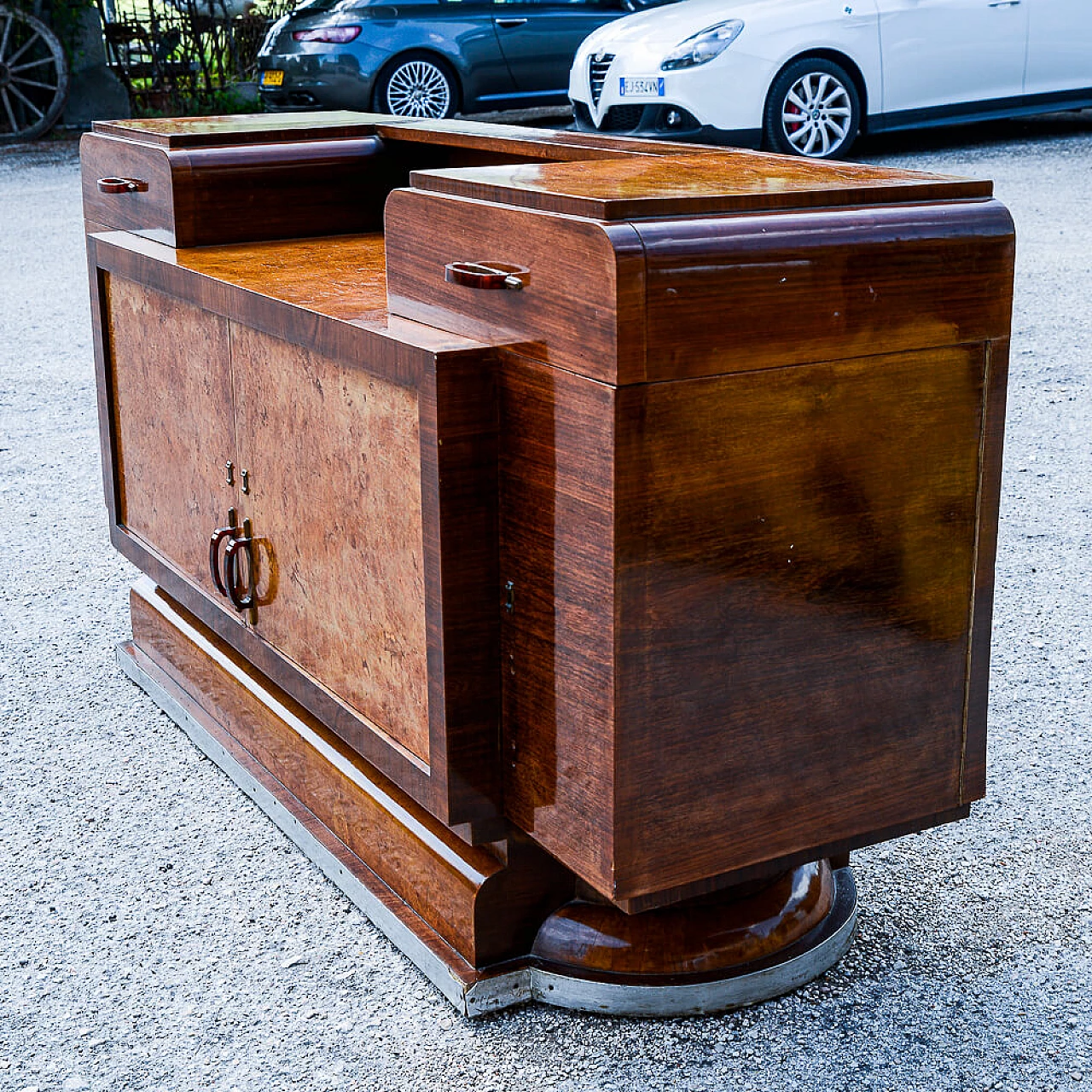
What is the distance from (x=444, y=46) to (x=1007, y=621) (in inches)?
290

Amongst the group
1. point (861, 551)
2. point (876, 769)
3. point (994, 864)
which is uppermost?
point (861, 551)

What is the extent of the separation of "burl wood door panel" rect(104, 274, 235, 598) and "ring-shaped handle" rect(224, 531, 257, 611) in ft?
0.25

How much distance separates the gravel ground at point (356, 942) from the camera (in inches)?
69.6

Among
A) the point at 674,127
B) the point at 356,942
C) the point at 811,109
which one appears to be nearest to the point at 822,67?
the point at 811,109

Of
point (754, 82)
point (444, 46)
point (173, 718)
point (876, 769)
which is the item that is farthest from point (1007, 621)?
point (444, 46)

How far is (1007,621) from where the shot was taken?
309 cm

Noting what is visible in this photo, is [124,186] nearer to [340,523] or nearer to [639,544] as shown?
[340,523]

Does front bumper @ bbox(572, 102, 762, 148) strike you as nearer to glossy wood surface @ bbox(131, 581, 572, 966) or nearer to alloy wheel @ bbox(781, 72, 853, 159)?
alloy wheel @ bbox(781, 72, 853, 159)

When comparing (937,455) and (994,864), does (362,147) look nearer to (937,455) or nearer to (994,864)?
(937,455)

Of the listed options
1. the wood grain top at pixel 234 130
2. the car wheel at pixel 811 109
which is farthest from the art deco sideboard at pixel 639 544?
the car wheel at pixel 811 109

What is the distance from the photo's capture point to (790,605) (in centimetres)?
160

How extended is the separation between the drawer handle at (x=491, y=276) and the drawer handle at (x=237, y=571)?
726mm

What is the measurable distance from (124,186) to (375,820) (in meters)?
1.26

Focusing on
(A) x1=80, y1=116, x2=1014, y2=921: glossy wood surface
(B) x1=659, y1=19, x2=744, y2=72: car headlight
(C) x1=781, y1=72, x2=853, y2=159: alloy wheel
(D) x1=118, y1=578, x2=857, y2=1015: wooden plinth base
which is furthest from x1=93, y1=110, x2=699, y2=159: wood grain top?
(C) x1=781, y1=72, x2=853, y2=159: alloy wheel
